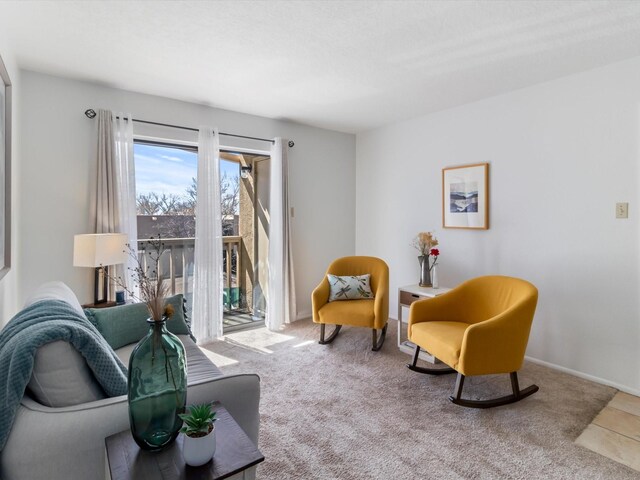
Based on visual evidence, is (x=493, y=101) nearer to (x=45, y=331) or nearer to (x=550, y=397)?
(x=550, y=397)

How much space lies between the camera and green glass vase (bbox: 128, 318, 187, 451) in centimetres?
108

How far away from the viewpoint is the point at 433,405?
2457 millimetres

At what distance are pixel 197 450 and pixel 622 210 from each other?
10.4 ft

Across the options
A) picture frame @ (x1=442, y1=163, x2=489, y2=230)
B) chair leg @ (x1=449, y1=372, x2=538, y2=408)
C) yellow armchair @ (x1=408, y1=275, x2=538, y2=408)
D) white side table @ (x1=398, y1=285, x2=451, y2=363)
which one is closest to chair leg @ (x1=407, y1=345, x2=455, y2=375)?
yellow armchair @ (x1=408, y1=275, x2=538, y2=408)

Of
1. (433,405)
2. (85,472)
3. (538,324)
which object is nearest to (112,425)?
(85,472)

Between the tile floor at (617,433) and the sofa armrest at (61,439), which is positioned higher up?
the sofa armrest at (61,439)

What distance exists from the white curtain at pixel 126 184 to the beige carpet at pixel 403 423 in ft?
3.71

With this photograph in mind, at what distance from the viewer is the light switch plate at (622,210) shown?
2678 mm

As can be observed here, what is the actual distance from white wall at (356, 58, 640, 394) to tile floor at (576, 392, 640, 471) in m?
0.36

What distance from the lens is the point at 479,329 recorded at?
2.31 m

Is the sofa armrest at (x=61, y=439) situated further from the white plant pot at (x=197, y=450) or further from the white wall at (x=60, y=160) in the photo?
the white wall at (x=60, y=160)

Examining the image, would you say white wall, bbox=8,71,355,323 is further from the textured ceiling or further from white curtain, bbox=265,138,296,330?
white curtain, bbox=265,138,296,330

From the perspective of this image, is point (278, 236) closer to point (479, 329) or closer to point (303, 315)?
point (303, 315)

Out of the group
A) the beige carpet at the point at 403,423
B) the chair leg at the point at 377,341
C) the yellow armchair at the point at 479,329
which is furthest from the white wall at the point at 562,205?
the chair leg at the point at 377,341
